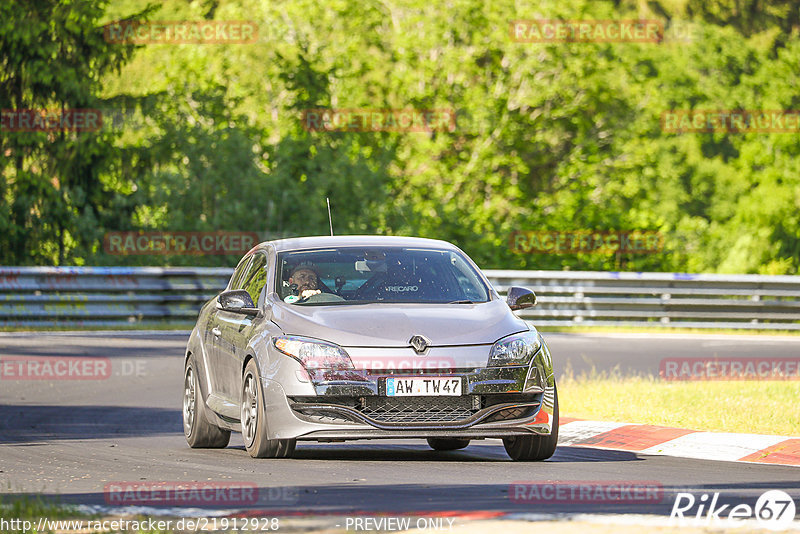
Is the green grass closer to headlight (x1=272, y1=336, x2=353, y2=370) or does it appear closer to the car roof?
the car roof

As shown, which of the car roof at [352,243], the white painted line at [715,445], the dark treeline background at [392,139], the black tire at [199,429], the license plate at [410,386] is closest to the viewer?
the license plate at [410,386]

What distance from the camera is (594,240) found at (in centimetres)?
3300

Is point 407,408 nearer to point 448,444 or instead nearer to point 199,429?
point 448,444

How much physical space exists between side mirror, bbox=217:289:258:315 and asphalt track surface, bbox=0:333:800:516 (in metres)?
1.01

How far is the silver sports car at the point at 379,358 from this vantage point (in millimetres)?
9336

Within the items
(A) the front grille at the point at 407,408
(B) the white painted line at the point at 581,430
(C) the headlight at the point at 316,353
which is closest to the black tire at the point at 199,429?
(C) the headlight at the point at 316,353

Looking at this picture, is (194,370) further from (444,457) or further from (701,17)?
(701,17)

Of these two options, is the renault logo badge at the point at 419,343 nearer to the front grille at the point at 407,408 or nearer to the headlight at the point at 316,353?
the front grille at the point at 407,408

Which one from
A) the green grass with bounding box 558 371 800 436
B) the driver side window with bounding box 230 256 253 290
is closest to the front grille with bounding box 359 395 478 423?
the driver side window with bounding box 230 256 253 290

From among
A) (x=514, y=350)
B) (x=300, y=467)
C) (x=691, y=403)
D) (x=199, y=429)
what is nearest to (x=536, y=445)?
(x=514, y=350)

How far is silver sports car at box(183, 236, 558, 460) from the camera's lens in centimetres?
934

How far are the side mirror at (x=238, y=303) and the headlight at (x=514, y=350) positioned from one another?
5.83 feet

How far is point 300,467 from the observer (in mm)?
9273

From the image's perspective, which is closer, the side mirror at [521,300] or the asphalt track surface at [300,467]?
the asphalt track surface at [300,467]
